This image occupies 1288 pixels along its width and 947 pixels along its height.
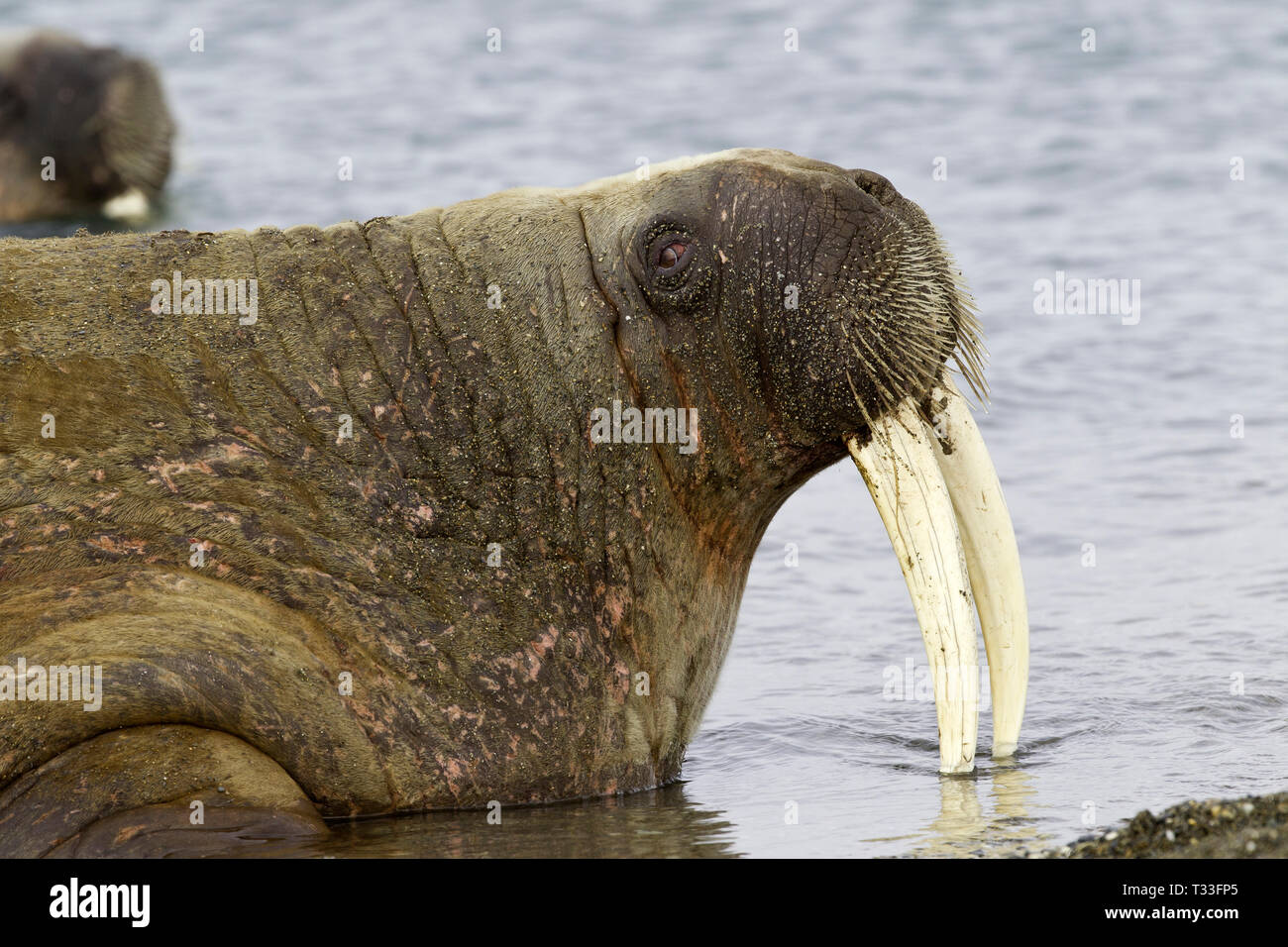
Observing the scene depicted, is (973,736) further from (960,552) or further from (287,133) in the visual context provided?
(287,133)

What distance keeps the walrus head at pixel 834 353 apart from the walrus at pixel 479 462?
0.01 m

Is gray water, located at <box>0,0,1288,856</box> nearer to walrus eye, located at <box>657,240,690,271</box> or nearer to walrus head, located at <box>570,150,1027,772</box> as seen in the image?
walrus head, located at <box>570,150,1027,772</box>

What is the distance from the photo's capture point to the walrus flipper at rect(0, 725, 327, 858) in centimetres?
574

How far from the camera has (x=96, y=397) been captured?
628 cm

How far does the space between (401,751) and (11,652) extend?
1329mm

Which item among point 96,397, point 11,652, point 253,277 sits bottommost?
point 11,652

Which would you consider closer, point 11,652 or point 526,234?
point 11,652

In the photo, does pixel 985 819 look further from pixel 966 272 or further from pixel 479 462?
pixel 966 272

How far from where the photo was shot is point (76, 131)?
1947 cm

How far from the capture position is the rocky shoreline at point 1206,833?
4.72 metres

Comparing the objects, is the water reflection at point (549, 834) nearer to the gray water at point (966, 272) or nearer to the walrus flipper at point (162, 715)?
the gray water at point (966, 272)

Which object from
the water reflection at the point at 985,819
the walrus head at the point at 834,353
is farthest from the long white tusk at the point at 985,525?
the water reflection at the point at 985,819
